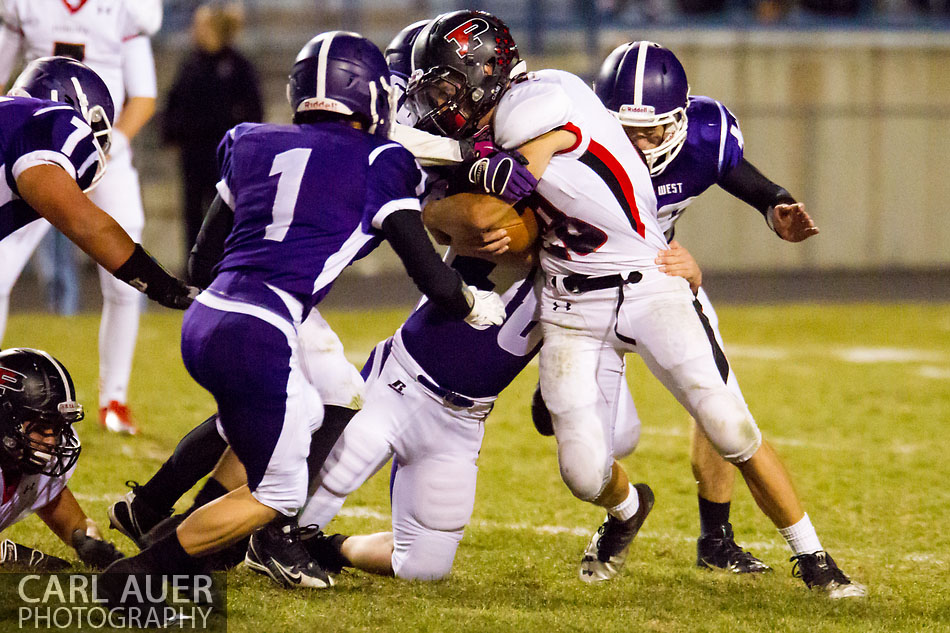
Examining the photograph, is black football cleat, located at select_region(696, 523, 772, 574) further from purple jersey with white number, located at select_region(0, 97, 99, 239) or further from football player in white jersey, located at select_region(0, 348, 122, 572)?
purple jersey with white number, located at select_region(0, 97, 99, 239)

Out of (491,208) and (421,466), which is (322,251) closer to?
(491,208)

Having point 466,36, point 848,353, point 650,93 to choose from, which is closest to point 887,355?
point 848,353

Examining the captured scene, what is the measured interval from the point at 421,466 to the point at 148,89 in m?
2.85

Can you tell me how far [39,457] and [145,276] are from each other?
63 cm

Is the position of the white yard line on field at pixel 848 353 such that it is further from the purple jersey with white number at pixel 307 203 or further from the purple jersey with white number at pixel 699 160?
the purple jersey with white number at pixel 307 203

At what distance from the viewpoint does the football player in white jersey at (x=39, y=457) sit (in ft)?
10.9

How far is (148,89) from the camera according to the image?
550cm

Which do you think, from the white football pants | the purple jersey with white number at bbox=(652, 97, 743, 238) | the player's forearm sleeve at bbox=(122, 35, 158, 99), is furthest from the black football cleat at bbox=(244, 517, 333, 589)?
the player's forearm sleeve at bbox=(122, 35, 158, 99)

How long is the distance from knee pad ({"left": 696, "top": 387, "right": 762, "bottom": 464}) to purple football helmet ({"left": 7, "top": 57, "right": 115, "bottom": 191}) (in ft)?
6.24

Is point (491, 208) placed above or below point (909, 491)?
above

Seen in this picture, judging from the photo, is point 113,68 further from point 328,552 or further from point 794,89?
point 794,89

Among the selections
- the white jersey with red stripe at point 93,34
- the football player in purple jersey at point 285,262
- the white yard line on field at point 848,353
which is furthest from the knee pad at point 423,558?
the white yard line on field at point 848,353

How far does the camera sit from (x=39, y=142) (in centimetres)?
316

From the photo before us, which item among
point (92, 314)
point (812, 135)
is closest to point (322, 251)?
point (92, 314)
